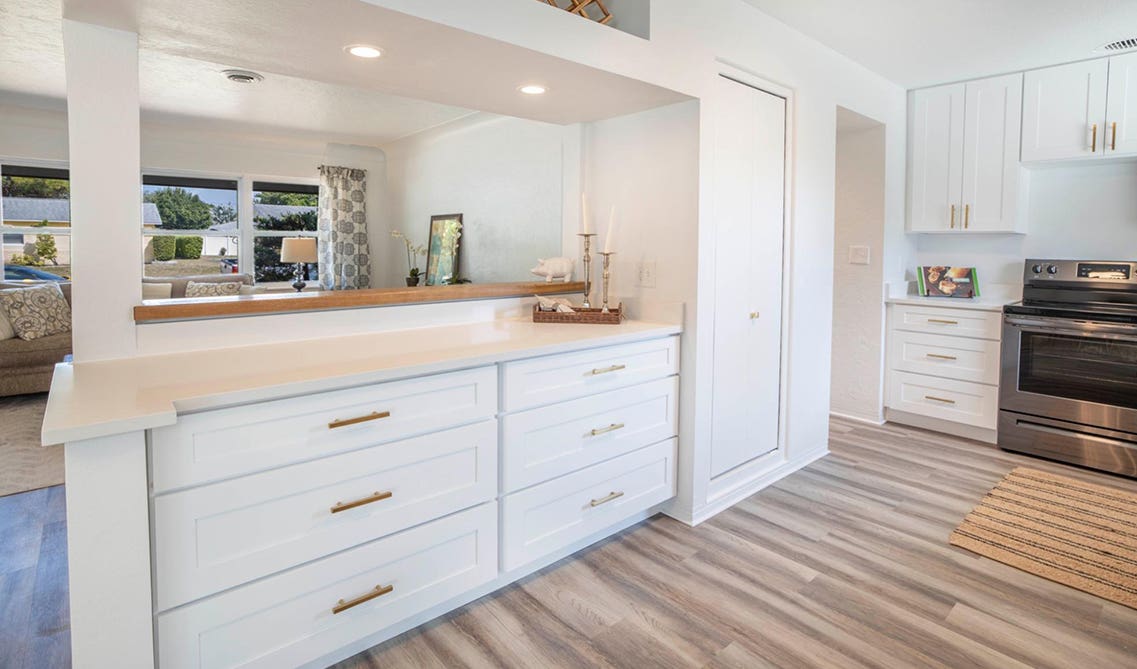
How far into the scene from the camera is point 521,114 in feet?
9.14

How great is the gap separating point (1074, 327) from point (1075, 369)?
0.23 meters

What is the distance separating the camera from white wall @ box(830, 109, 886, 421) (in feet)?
13.1

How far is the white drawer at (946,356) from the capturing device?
371 cm

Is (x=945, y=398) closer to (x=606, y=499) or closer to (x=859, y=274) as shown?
(x=859, y=274)

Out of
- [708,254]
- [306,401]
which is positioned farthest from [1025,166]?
[306,401]

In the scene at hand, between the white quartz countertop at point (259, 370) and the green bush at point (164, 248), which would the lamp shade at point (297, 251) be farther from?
the white quartz countertop at point (259, 370)

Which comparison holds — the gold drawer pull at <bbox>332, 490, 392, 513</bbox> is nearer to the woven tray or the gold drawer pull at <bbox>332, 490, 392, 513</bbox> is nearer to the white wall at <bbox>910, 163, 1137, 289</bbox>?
the woven tray

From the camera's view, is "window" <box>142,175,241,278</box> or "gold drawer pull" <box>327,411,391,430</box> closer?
"gold drawer pull" <box>327,411,391,430</box>

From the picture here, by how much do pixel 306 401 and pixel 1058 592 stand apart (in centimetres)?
254

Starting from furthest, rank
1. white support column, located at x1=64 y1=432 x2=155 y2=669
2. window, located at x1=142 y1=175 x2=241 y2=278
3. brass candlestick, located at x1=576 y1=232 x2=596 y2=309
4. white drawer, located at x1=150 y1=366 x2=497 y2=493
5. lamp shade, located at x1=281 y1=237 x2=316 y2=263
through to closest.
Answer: window, located at x1=142 y1=175 x2=241 y2=278 → lamp shade, located at x1=281 y1=237 x2=316 y2=263 → brass candlestick, located at x1=576 y1=232 x2=596 y2=309 → white drawer, located at x1=150 y1=366 x2=497 y2=493 → white support column, located at x1=64 y1=432 x2=155 y2=669

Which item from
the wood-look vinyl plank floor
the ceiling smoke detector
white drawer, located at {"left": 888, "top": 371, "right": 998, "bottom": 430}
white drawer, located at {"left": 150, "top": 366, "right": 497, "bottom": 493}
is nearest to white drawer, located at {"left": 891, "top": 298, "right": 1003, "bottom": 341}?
white drawer, located at {"left": 888, "top": 371, "right": 998, "bottom": 430}

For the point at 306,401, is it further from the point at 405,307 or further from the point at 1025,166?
the point at 1025,166

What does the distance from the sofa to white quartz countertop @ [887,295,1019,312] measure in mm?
6289

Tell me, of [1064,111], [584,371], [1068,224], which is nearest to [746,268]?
[584,371]
